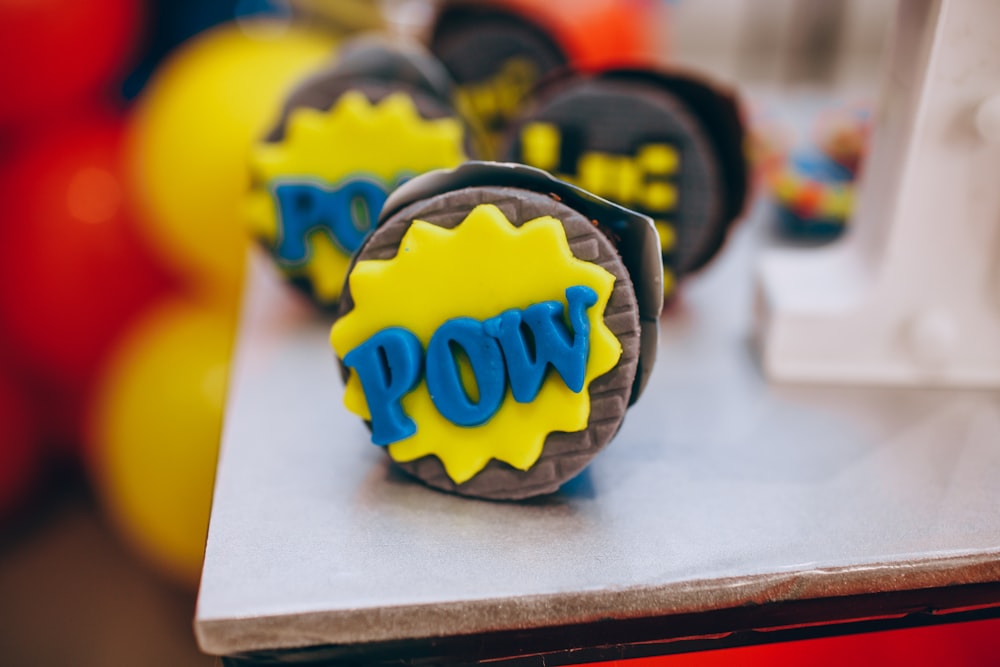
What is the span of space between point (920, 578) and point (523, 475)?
284mm

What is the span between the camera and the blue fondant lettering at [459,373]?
60 centimetres

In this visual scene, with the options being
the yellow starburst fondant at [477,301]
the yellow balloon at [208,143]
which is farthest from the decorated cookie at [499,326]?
the yellow balloon at [208,143]

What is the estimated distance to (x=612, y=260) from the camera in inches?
23.4

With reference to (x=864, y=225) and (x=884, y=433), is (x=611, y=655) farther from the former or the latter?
(x=864, y=225)

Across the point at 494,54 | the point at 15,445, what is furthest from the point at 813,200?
the point at 15,445

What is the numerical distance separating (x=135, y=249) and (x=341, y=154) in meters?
0.70

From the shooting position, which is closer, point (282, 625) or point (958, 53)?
point (282, 625)

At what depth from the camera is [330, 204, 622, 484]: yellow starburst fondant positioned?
59cm

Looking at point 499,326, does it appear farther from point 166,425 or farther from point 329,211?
point 166,425

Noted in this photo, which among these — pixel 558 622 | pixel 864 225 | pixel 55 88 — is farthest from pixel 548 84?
pixel 55 88

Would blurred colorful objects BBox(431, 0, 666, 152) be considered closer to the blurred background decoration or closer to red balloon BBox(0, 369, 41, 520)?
the blurred background decoration

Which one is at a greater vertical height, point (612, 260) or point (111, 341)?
point (612, 260)

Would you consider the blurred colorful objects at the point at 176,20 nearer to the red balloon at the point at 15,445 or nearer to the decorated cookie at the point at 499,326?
the red balloon at the point at 15,445

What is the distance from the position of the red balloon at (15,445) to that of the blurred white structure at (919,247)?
50.0 inches
